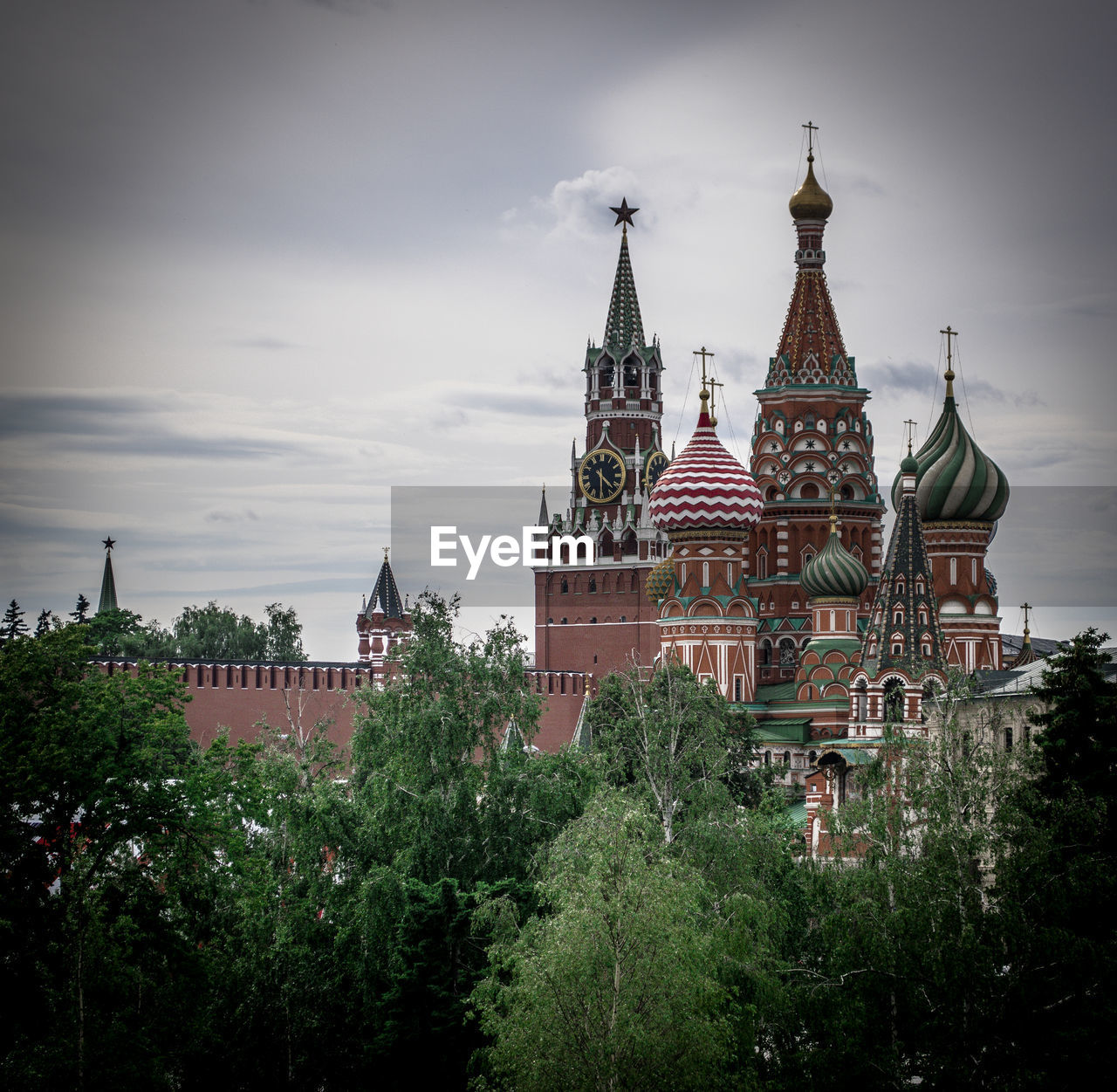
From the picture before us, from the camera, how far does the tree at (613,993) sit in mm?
18656

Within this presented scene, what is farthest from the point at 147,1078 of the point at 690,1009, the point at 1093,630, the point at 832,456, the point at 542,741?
the point at 542,741

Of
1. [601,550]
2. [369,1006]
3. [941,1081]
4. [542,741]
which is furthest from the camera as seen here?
[601,550]

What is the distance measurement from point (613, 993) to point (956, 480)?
3011 centimetres

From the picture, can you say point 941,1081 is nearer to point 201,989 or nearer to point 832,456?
point 201,989

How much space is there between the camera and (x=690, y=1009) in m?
19.3

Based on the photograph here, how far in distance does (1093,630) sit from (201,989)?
12.7 metres

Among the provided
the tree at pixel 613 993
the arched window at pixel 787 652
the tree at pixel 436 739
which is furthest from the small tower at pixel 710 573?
the tree at pixel 613 993

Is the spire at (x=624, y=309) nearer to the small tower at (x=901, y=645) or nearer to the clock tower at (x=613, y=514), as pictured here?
the clock tower at (x=613, y=514)

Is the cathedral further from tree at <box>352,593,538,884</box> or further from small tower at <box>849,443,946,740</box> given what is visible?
tree at <box>352,593,538,884</box>

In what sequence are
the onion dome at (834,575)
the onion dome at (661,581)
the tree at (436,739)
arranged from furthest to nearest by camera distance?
the onion dome at (661,581) → the onion dome at (834,575) → the tree at (436,739)

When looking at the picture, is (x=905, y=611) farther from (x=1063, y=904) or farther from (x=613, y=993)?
(x=613, y=993)

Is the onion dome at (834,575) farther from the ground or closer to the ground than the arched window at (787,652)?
Result: farther from the ground

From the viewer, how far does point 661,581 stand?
167ft

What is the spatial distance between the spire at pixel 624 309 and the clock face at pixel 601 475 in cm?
400
